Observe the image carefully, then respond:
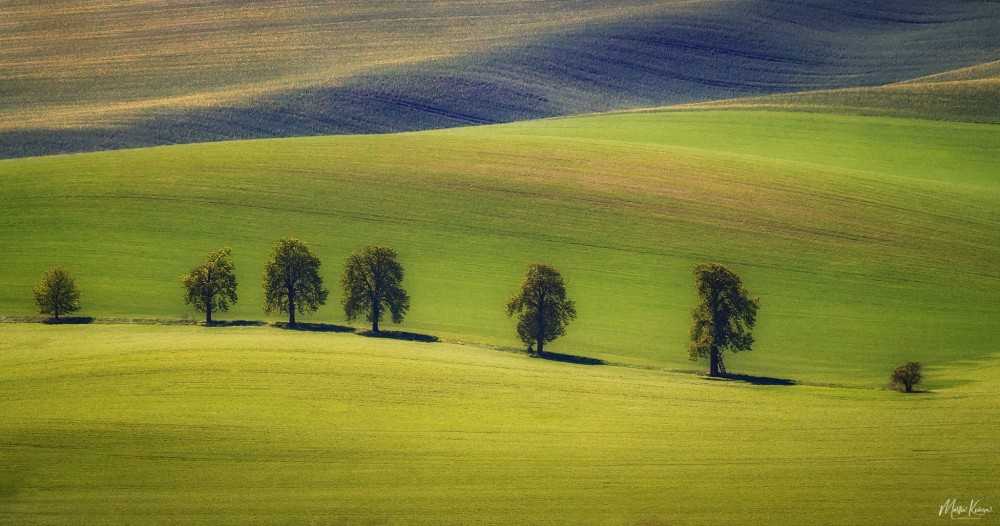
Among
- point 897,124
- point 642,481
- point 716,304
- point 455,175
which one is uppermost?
point 897,124

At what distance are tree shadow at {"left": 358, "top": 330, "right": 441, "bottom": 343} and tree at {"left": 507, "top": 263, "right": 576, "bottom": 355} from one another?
11.0ft

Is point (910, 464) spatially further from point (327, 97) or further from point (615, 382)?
point (327, 97)

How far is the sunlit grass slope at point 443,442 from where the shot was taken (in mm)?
28406

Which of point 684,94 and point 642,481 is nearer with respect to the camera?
point 642,481

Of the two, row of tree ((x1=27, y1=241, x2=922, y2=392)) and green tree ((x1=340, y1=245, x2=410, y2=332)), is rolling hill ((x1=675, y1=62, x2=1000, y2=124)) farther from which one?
green tree ((x1=340, y1=245, x2=410, y2=332))

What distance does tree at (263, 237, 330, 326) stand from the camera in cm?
4594

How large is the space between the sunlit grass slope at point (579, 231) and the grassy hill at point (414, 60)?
21366mm

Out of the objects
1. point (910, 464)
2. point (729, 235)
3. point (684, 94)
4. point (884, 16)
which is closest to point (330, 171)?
point (729, 235)

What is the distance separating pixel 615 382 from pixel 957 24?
10684 centimetres

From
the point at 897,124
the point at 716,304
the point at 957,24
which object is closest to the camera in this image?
the point at 716,304

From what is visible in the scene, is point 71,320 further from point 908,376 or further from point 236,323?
point 908,376

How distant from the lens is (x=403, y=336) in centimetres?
4431

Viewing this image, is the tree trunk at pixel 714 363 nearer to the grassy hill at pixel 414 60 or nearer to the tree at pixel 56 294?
the tree at pixel 56 294

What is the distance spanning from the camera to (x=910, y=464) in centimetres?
3095
